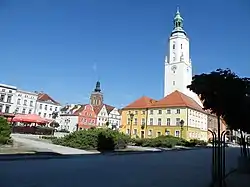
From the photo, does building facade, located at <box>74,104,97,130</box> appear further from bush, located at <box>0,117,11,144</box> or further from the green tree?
the green tree

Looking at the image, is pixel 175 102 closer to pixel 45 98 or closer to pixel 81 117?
pixel 81 117

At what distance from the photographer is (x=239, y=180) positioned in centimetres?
1003

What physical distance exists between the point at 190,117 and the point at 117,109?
176 feet

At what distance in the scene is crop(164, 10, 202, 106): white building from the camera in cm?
8494

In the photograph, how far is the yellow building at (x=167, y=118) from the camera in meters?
64.5

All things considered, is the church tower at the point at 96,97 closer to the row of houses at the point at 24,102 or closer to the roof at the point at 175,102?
the row of houses at the point at 24,102

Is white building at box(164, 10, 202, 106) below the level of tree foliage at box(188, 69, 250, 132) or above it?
above

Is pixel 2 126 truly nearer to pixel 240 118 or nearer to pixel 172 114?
pixel 240 118

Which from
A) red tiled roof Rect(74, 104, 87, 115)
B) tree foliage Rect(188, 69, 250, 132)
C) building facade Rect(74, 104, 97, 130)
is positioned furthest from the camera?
red tiled roof Rect(74, 104, 87, 115)

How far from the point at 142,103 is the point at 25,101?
1343 inches

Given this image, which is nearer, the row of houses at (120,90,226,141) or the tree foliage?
the tree foliage

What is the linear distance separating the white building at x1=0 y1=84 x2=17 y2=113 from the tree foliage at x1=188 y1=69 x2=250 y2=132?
74.7m

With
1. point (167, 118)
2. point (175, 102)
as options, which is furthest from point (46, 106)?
point (175, 102)

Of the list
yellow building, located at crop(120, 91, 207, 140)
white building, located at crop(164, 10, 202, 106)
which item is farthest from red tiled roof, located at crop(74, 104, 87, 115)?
white building, located at crop(164, 10, 202, 106)
